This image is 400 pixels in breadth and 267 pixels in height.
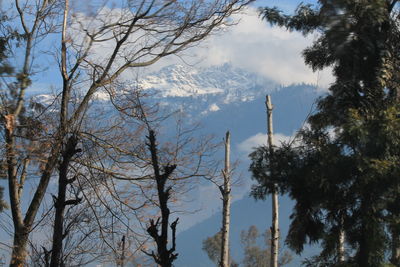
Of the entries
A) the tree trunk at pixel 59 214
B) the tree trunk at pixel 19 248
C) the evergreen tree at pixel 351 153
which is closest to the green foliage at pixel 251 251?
the evergreen tree at pixel 351 153

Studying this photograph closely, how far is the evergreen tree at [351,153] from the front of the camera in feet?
28.1

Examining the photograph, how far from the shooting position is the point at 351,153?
8766 millimetres

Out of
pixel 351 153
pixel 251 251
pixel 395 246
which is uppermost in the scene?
pixel 251 251

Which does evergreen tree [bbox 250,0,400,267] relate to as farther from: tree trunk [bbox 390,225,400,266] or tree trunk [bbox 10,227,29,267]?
tree trunk [bbox 10,227,29,267]

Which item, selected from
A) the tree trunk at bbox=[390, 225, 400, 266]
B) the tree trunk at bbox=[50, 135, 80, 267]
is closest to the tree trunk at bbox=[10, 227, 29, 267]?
the tree trunk at bbox=[50, 135, 80, 267]

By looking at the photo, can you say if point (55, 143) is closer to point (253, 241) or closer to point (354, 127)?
point (354, 127)

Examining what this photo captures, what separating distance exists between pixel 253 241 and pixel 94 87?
59.7m

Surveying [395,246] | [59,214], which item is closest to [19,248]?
[59,214]

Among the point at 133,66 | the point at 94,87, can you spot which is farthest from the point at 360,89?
the point at 94,87

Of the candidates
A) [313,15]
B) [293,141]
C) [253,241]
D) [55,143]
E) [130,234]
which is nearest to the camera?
[55,143]

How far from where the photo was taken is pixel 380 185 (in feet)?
28.3

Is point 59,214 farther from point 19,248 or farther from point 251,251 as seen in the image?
point 251,251

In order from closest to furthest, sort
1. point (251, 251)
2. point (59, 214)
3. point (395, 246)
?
point (59, 214)
point (395, 246)
point (251, 251)

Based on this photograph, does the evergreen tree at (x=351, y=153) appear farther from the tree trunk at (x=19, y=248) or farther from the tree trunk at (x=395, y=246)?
the tree trunk at (x=19, y=248)
